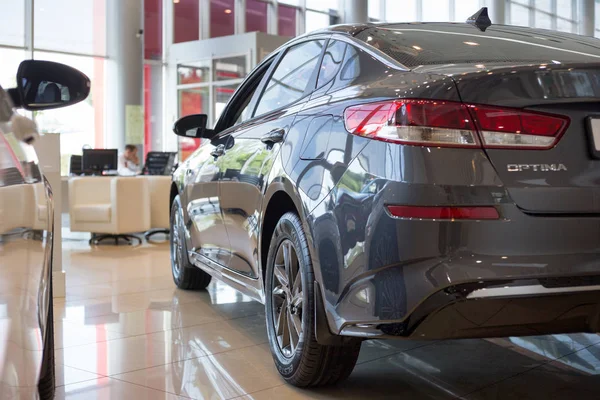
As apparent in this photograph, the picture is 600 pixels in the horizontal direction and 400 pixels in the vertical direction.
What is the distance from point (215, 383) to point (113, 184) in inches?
286

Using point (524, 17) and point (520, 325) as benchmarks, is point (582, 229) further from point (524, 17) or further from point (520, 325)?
point (524, 17)

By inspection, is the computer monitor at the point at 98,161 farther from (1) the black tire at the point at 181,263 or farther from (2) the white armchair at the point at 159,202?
(1) the black tire at the point at 181,263

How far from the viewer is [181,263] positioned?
533 cm

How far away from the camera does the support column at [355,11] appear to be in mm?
20484

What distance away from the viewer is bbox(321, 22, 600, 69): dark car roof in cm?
261

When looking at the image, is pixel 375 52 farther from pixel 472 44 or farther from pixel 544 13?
pixel 544 13

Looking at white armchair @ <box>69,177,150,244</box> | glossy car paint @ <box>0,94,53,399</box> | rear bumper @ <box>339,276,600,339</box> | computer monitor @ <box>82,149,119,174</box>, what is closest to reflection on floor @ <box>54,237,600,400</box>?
rear bumper @ <box>339,276,600,339</box>

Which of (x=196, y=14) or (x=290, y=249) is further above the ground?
(x=196, y=14)

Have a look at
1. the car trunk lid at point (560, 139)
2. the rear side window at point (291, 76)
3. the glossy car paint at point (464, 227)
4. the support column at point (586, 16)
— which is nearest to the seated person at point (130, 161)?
the rear side window at point (291, 76)

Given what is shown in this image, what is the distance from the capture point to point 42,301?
174 cm

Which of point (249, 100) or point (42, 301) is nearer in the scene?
point (42, 301)

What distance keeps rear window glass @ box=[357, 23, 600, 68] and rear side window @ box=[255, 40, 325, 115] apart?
361 millimetres

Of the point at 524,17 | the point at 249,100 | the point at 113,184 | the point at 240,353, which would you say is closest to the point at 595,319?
the point at 240,353

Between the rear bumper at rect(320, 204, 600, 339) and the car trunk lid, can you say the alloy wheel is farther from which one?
the car trunk lid
